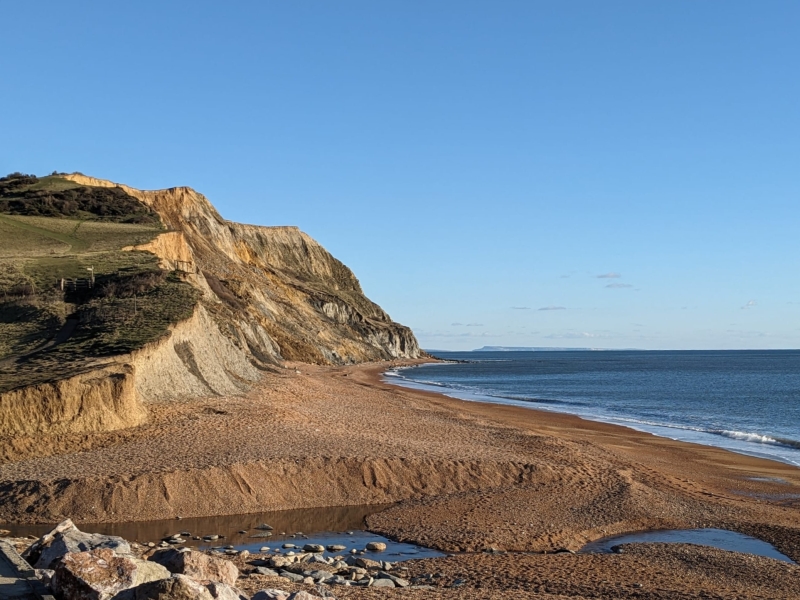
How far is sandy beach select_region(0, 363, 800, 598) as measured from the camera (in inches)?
492

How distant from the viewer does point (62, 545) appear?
9266 millimetres

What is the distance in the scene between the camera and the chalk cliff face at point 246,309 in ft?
93.7

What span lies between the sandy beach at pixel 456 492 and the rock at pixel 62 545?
1.99 m

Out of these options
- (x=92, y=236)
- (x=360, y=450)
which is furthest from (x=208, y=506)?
(x=92, y=236)

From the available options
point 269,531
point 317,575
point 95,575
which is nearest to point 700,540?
point 317,575

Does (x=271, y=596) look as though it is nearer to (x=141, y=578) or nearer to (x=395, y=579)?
(x=141, y=578)

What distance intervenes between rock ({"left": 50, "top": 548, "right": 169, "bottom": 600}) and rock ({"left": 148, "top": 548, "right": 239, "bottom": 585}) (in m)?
0.79

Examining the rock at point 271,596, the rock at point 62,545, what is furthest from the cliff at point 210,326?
the rock at point 271,596

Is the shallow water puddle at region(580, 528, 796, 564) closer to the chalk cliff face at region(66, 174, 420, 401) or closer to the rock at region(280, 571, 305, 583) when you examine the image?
the rock at region(280, 571, 305, 583)

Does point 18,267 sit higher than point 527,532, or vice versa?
point 18,267

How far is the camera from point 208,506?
1658 cm

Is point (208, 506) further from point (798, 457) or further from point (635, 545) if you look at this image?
point (798, 457)

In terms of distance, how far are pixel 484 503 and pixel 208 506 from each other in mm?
6276

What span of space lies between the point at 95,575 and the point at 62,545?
2284 mm
